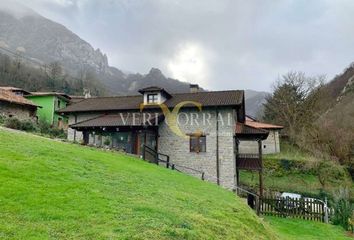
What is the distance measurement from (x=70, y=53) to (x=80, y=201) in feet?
455

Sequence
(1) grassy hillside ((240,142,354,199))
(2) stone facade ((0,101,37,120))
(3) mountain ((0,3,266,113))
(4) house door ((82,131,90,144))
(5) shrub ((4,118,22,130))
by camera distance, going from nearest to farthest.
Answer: (4) house door ((82,131,90,144))
(5) shrub ((4,118,22,130))
(1) grassy hillside ((240,142,354,199))
(2) stone facade ((0,101,37,120))
(3) mountain ((0,3,266,113))

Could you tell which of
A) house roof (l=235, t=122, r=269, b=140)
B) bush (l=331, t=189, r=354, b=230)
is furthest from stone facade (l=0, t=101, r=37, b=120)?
bush (l=331, t=189, r=354, b=230)

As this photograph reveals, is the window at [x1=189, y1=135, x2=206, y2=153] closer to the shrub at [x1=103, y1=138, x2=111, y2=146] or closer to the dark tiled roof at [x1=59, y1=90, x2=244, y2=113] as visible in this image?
the dark tiled roof at [x1=59, y1=90, x2=244, y2=113]

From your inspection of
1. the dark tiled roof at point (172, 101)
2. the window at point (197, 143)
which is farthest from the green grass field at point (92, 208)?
the dark tiled roof at point (172, 101)

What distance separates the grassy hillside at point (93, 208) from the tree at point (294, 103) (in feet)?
122

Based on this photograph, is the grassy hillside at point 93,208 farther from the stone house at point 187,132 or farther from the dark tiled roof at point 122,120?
the stone house at point 187,132

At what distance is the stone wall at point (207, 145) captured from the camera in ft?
75.2

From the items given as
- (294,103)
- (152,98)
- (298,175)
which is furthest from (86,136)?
(294,103)

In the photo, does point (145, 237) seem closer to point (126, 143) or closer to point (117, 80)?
point (126, 143)

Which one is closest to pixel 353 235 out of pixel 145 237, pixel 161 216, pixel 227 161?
pixel 227 161

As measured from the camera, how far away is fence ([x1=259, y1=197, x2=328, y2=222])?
17.7 meters

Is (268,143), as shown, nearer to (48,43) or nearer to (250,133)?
(250,133)

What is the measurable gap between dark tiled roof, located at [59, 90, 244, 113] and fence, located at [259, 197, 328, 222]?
7.12m

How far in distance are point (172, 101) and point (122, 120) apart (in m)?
4.47
